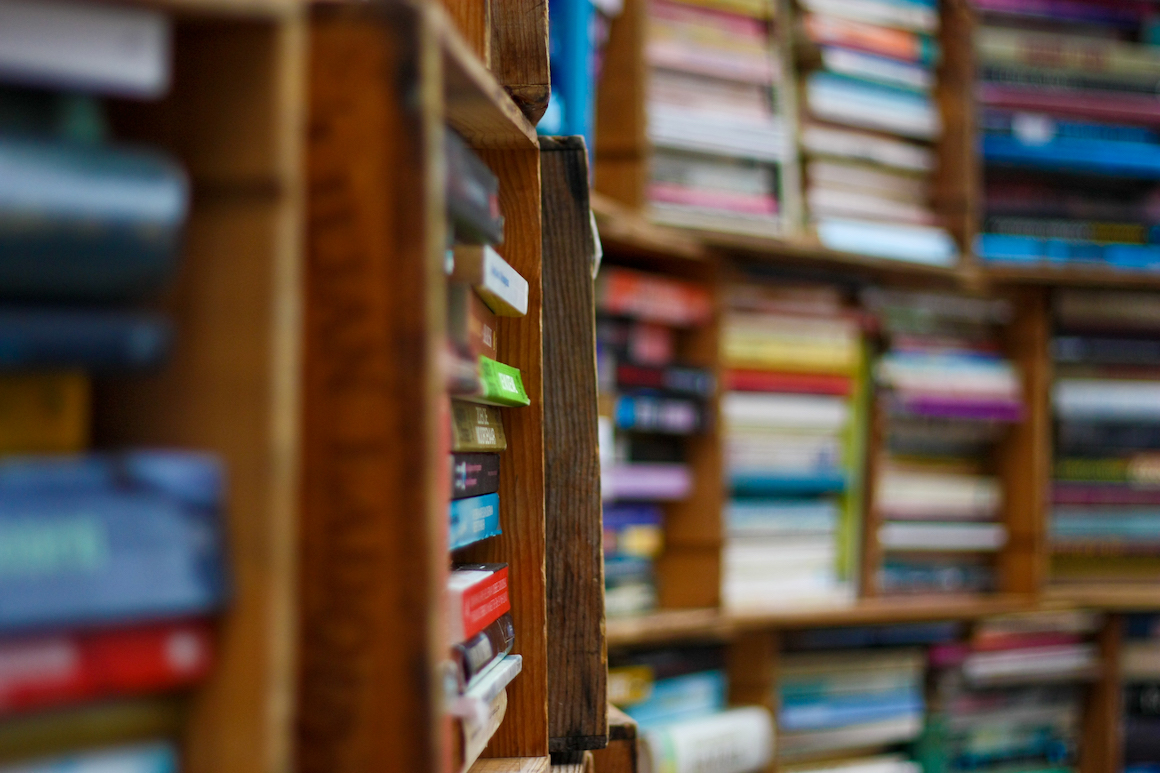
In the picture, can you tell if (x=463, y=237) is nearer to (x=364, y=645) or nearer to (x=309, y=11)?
(x=309, y=11)

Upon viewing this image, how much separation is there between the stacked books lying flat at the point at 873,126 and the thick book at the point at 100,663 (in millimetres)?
1923

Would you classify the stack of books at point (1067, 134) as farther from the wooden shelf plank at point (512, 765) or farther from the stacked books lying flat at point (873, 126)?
the wooden shelf plank at point (512, 765)

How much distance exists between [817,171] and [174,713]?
6.74 ft

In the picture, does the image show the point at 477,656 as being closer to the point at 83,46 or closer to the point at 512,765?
the point at 512,765

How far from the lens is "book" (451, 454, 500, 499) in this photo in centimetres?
82

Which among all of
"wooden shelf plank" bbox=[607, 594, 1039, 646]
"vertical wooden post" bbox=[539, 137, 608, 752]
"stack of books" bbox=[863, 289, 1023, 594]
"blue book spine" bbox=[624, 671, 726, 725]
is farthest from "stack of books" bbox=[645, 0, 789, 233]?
"vertical wooden post" bbox=[539, 137, 608, 752]

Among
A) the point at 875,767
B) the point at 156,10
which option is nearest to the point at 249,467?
the point at 156,10

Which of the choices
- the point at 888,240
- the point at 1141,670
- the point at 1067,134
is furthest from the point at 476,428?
the point at 1141,670

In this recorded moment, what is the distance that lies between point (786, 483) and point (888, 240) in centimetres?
58

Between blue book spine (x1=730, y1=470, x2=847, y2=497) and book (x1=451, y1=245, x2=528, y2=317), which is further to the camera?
blue book spine (x1=730, y1=470, x2=847, y2=497)

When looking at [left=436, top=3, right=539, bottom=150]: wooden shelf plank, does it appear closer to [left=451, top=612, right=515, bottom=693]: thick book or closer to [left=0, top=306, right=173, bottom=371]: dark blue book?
[left=0, top=306, right=173, bottom=371]: dark blue book

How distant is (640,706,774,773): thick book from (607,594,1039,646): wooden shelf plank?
6.3 inches

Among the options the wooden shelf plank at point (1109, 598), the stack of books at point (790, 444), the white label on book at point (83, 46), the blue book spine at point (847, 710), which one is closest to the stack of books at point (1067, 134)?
the stack of books at point (790, 444)

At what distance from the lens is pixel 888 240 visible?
7.73ft
